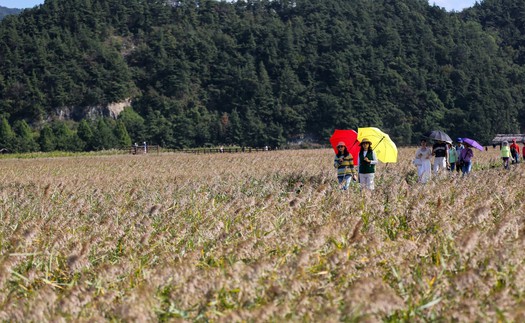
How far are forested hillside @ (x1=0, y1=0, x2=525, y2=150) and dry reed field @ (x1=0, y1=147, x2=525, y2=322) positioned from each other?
294 feet

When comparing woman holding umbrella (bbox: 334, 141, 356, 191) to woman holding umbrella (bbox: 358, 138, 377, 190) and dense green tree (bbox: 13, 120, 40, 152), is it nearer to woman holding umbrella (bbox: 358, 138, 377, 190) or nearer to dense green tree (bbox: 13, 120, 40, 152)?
woman holding umbrella (bbox: 358, 138, 377, 190)

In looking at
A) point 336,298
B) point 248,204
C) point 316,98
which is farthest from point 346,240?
point 316,98

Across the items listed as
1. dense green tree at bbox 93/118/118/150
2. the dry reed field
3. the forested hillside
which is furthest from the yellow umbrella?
dense green tree at bbox 93/118/118/150

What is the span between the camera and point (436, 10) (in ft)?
538

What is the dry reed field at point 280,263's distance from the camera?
11.7ft

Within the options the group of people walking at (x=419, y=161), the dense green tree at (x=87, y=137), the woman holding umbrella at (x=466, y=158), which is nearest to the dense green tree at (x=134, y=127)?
the dense green tree at (x=87, y=137)

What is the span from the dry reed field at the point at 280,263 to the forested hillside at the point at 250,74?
3532 inches

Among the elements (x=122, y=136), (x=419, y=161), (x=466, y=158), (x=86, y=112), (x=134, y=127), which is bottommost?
(x=122, y=136)

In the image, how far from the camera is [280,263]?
195 inches

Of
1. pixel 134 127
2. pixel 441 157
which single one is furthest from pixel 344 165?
pixel 134 127

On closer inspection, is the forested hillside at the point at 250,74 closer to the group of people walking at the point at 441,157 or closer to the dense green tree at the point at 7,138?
the dense green tree at the point at 7,138

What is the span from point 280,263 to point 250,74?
416ft

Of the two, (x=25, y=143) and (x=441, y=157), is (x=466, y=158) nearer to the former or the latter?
(x=441, y=157)

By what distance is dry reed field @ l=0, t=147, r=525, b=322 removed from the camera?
3572 millimetres
